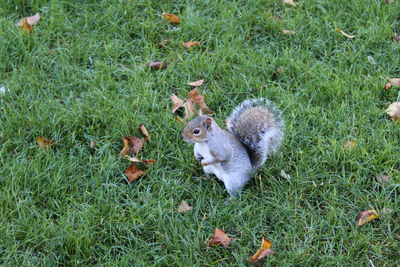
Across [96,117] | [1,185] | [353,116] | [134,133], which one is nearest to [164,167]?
[134,133]

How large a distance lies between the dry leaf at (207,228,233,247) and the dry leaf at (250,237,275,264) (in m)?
0.15

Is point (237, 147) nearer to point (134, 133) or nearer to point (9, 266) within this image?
point (134, 133)

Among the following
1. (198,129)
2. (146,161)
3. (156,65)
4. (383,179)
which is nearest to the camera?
(198,129)

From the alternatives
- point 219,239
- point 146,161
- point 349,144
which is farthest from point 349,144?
point 146,161

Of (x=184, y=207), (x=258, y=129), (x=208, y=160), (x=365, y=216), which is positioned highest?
(x=258, y=129)

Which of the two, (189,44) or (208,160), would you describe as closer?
(208,160)

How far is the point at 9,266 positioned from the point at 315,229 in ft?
4.84

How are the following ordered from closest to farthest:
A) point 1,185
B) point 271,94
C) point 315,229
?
1. point 315,229
2. point 1,185
3. point 271,94

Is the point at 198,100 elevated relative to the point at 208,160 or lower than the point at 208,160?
lower

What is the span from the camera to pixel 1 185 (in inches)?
117

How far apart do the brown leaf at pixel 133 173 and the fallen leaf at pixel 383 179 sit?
1.28m

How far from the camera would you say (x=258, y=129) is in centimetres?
290

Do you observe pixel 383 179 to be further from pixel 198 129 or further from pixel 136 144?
pixel 136 144

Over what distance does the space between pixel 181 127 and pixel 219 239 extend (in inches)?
33.8
